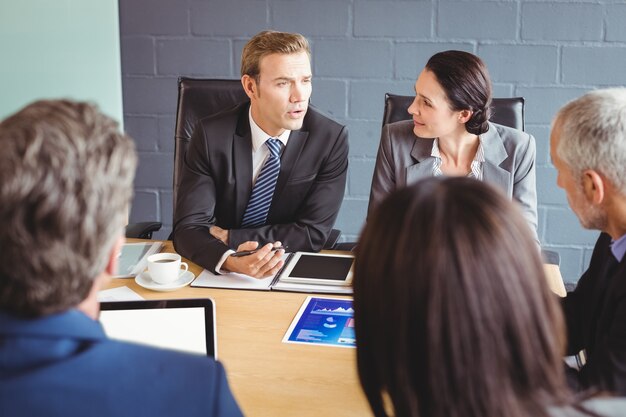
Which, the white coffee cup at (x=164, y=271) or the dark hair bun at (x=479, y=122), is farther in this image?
the dark hair bun at (x=479, y=122)

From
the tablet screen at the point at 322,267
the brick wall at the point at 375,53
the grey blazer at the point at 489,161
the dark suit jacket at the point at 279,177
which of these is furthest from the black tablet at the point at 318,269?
the brick wall at the point at 375,53

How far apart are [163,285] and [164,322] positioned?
0.39 meters

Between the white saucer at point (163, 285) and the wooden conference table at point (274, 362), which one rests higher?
the white saucer at point (163, 285)

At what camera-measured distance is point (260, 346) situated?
1.42m

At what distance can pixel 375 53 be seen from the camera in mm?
2918

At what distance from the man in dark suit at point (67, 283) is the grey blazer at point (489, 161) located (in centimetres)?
147

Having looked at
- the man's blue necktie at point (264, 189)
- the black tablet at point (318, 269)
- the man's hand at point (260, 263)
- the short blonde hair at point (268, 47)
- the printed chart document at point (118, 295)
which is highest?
the short blonde hair at point (268, 47)

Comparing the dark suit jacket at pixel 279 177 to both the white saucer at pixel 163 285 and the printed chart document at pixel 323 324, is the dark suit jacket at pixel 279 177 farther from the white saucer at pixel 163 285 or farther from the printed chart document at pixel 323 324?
the printed chart document at pixel 323 324

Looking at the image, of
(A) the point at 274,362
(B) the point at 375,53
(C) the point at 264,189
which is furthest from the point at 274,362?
(B) the point at 375,53

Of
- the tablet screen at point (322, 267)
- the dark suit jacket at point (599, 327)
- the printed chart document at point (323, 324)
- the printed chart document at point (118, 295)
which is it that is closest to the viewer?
the dark suit jacket at point (599, 327)

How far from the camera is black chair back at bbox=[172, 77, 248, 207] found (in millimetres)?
2381

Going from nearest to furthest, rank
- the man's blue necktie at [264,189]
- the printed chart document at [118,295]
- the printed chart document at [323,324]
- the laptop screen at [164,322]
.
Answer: the laptop screen at [164,322] → the printed chart document at [323,324] → the printed chart document at [118,295] → the man's blue necktie at [264,189]

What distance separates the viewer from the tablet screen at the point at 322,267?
69.0 inches

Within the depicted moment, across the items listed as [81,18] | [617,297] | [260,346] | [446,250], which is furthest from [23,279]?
[81,18]
